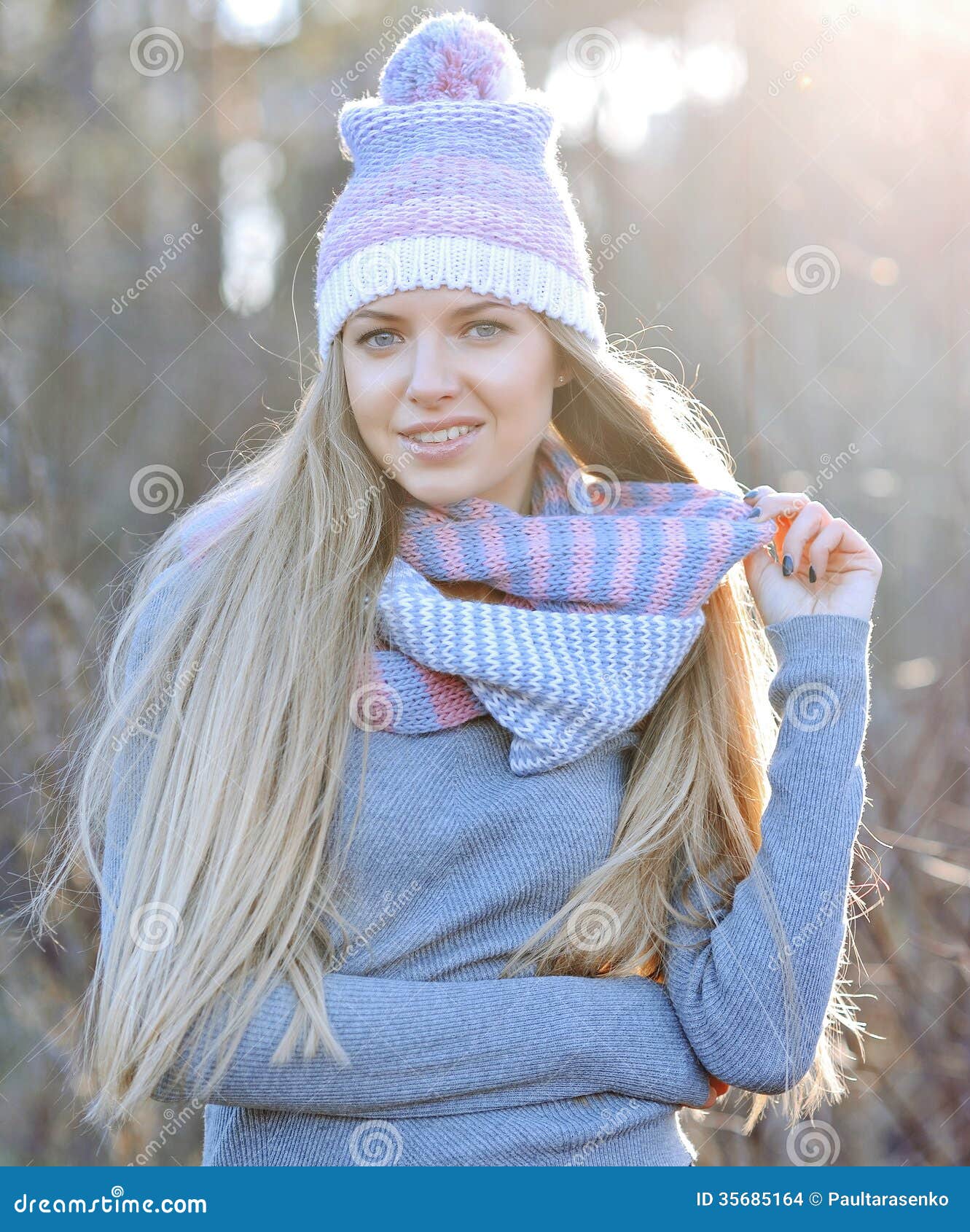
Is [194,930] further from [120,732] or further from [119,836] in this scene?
[120,732]

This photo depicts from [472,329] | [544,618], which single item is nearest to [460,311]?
[472,329]

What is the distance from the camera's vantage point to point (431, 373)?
168 centimetres

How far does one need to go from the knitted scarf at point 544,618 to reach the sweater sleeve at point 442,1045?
0.32 meters

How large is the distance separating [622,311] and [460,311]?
1.63 m

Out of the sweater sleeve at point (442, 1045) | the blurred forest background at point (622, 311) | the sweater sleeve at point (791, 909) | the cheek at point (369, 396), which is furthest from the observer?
the blurred forest background at point (622, 311)

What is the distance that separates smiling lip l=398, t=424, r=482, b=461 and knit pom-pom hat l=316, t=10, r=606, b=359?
207 mm

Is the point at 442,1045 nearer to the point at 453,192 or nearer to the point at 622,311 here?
the point at 453,192

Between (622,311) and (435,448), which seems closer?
(435,448)

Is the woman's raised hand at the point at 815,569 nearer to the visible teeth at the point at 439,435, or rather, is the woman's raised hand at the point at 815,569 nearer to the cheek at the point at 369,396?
the visible teeth at the point at 439,435

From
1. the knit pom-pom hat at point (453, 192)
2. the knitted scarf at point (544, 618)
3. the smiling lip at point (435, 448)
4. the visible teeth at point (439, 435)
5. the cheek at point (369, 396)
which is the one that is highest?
the knit pom-pom hat at point (453, 192)

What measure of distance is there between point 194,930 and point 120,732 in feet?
1.04

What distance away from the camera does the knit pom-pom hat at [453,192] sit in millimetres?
1691

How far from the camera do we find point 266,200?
124 inches

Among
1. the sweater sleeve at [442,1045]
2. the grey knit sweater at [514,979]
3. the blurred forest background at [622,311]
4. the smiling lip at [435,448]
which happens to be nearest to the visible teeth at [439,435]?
the smiling lip at [435,448]
